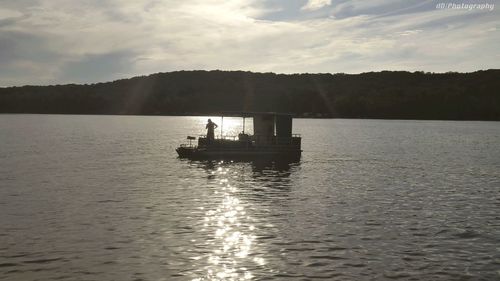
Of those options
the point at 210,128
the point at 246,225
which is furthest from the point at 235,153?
the point at 246,225

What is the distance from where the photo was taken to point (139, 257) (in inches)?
629

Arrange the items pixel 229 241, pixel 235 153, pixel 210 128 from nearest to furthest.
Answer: pixel 229 241 → pixel 210 128 → pixel 235 153

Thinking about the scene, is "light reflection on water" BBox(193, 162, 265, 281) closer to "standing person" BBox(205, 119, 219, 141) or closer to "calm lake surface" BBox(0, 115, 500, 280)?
"calm lake surface" BBox(0, 115, 500, 280)

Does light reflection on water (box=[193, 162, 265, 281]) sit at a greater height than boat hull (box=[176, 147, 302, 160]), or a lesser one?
lesser

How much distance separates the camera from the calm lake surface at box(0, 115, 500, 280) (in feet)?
49.6

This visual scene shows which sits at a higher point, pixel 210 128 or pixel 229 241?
pixel 210 128

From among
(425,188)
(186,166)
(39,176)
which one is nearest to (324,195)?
(425,188)

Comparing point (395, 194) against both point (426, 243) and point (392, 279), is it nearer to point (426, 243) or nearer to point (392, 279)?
point (426, 243)

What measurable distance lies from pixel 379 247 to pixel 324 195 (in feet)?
37.4

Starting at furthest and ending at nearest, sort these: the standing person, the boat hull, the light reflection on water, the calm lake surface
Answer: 1. the boat hull
2. the standing person
3. the calm lake surface
4. the light reflection on water

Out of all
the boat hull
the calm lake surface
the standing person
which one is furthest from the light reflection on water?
the boat hull

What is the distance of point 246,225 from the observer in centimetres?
2062

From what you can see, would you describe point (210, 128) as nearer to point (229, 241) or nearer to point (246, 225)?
point (246, 225)

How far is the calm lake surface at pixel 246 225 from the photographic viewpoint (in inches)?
595
